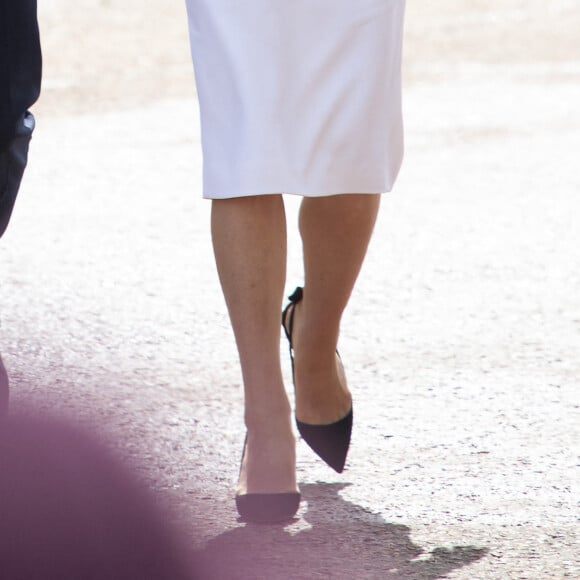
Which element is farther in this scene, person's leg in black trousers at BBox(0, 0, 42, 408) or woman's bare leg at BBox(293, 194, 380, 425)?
woman's bare leg at BBox(293, 194, 380, 425)

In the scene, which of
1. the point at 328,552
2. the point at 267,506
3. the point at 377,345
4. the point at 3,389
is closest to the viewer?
the point at 328,552

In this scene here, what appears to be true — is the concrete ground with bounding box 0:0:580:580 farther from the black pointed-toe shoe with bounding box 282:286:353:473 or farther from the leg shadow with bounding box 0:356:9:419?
the leg shadow with bounding box 0:356:9:419

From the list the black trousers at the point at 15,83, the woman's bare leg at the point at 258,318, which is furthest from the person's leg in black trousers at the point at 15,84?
the woman's bare leg at the point at 258,318

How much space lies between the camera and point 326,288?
2.89 meters

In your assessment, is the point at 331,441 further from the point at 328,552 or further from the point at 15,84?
the point at 15,84

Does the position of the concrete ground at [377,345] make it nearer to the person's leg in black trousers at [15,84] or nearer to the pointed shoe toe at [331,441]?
the pointed shoe toe at [331,441]

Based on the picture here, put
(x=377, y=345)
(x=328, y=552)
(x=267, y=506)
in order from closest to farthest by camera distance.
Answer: (x=328, y=552), (x=267, y=506), (x=377, y=345)

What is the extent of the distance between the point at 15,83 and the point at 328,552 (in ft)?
3.57

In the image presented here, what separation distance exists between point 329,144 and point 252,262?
27cm

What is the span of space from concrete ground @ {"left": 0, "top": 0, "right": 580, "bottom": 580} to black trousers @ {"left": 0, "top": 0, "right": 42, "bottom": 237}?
2.27 ft

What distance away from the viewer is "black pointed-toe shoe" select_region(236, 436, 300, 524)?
2.63 m

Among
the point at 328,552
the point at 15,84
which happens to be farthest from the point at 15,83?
the point at 328,552

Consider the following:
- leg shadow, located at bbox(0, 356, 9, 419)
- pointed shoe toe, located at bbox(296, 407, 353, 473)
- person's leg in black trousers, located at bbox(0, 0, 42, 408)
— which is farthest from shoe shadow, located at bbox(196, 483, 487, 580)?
person's leg in black trousers, located at bbox(0, 0, 42, 408)

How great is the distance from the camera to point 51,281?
4695 mm
